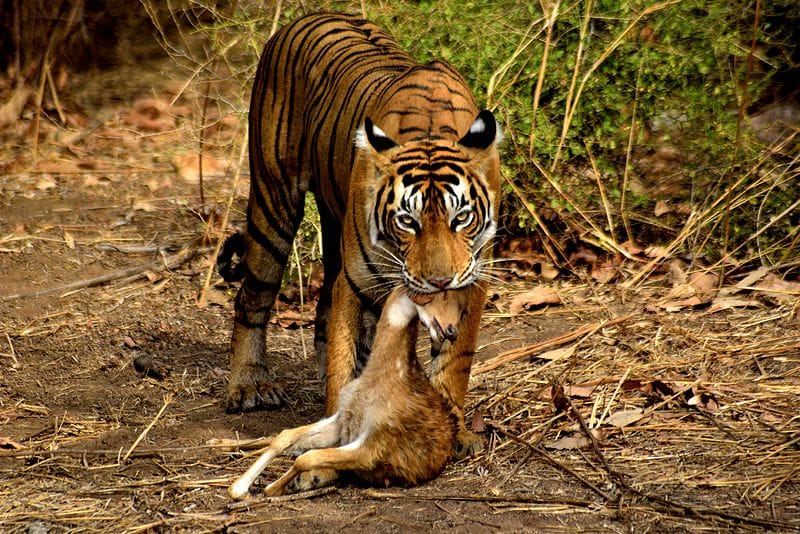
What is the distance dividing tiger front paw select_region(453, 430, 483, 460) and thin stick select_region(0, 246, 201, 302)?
3904 mm

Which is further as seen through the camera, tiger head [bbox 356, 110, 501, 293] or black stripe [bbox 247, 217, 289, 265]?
black stripe [bbox 247, 217, 289, 265]

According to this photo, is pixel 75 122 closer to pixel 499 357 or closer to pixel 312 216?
pixel 312 216

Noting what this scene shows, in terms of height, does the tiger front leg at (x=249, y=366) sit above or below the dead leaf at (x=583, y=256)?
below

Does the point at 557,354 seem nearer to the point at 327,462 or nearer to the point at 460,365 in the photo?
the point at 460,365

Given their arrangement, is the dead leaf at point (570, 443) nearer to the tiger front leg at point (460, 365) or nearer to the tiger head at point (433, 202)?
the tiger front leg at point (460, 365)

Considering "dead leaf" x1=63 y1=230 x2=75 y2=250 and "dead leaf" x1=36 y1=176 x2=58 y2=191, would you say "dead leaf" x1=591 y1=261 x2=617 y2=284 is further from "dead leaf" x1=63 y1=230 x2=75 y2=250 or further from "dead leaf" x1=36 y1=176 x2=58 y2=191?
"dead leaf" x1=36 y1=176 x2=58 y2=191

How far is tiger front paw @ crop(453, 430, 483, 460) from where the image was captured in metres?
4.89

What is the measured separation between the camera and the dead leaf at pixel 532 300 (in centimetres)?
709

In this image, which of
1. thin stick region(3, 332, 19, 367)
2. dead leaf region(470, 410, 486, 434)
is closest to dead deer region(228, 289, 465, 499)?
dead leaf region(470, 410, 486, 434)

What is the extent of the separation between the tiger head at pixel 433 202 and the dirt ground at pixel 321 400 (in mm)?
865

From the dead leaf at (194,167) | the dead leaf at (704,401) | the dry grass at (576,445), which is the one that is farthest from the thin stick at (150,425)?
the dead leaf at (194,167)

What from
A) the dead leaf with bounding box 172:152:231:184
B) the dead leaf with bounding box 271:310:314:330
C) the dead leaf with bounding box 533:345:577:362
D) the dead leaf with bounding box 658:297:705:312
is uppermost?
the dead leaf with bounding box 172:152:231:184

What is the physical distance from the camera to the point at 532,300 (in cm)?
712

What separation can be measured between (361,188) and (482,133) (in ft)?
1.88
